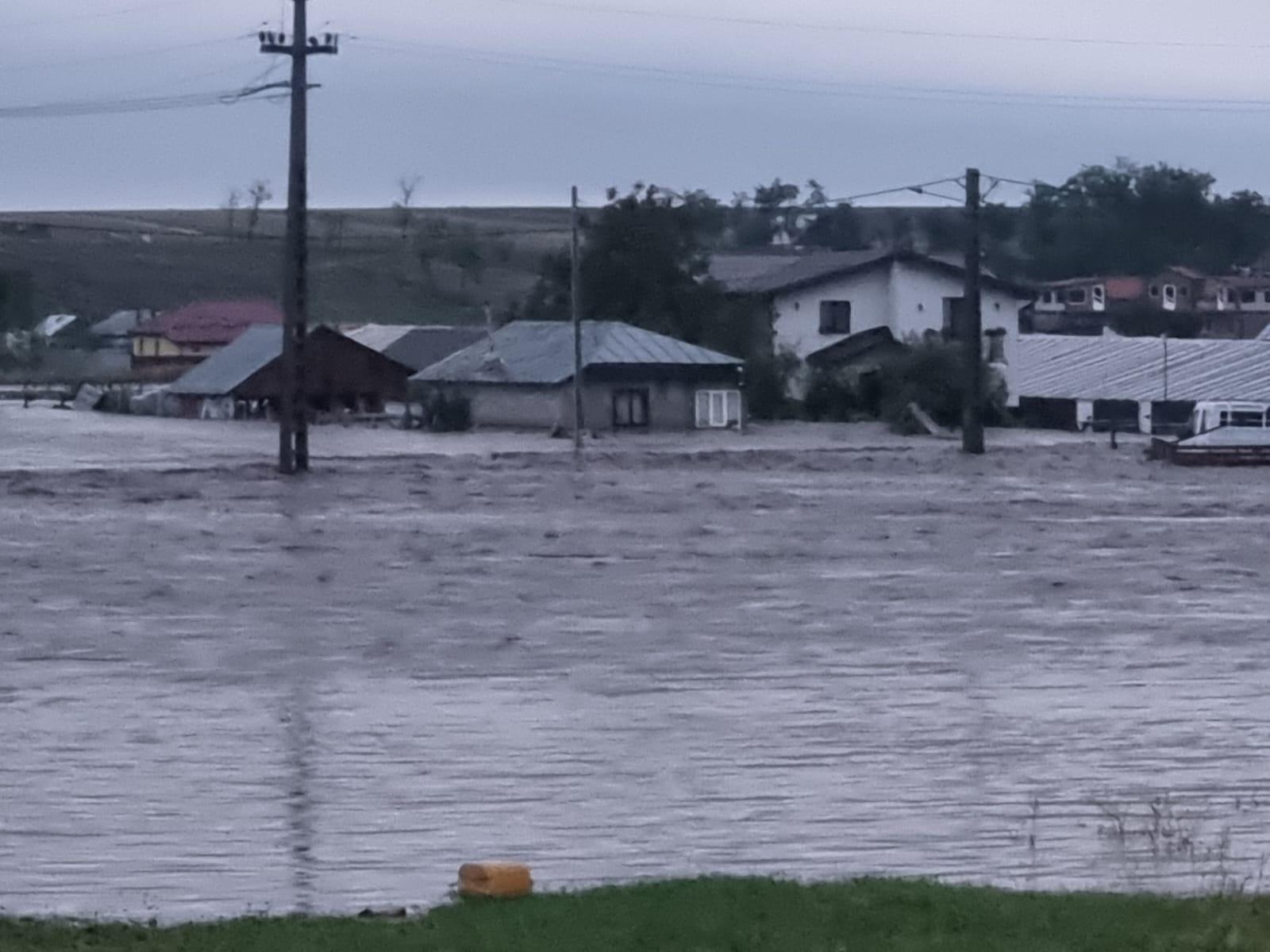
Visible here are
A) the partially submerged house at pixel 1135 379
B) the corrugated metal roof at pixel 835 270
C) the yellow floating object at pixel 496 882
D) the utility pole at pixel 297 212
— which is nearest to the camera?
the yellow floating object at pixel 496 882

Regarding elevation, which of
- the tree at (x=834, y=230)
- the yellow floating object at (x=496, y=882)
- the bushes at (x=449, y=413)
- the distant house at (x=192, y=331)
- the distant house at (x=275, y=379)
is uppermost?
the tree at (x=834, y=230)

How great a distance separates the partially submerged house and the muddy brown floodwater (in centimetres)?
3668

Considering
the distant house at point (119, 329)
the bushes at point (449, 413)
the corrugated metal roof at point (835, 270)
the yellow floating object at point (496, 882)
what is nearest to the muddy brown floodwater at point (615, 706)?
the yellow floating object at point (496, 882)

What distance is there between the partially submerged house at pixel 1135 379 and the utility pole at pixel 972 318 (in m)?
14.3

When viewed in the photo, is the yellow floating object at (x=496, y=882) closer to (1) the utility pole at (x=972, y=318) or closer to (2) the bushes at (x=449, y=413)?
(1) the utility pole at (x=972, y=318)

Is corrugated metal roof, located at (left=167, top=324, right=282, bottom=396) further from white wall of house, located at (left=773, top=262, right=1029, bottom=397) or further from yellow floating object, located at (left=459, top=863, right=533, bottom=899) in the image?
yellow floating object, located at (left=459, top=863, right=533, bottom=899)

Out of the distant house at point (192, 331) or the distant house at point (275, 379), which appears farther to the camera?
the distant house at point (192, 331)

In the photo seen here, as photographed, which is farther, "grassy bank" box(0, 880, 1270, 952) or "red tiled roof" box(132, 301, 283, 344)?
"red tiled roof" box(132, 301, 283, 344)

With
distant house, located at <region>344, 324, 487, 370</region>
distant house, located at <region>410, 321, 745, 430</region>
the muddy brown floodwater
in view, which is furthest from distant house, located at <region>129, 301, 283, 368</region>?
the muddy brown floodwater

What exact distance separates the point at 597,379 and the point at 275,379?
16009 mm

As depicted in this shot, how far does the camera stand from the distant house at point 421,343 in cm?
8956

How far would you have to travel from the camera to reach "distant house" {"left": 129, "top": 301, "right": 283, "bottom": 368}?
10881 cm

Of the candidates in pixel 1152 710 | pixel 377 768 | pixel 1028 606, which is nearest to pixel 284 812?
pixel 377 768

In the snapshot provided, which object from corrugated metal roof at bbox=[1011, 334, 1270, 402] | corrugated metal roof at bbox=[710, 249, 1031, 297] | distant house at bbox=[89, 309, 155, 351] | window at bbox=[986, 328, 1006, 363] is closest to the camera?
corrugated metal roof at bbox=[1011, 334, 1270, 402]
